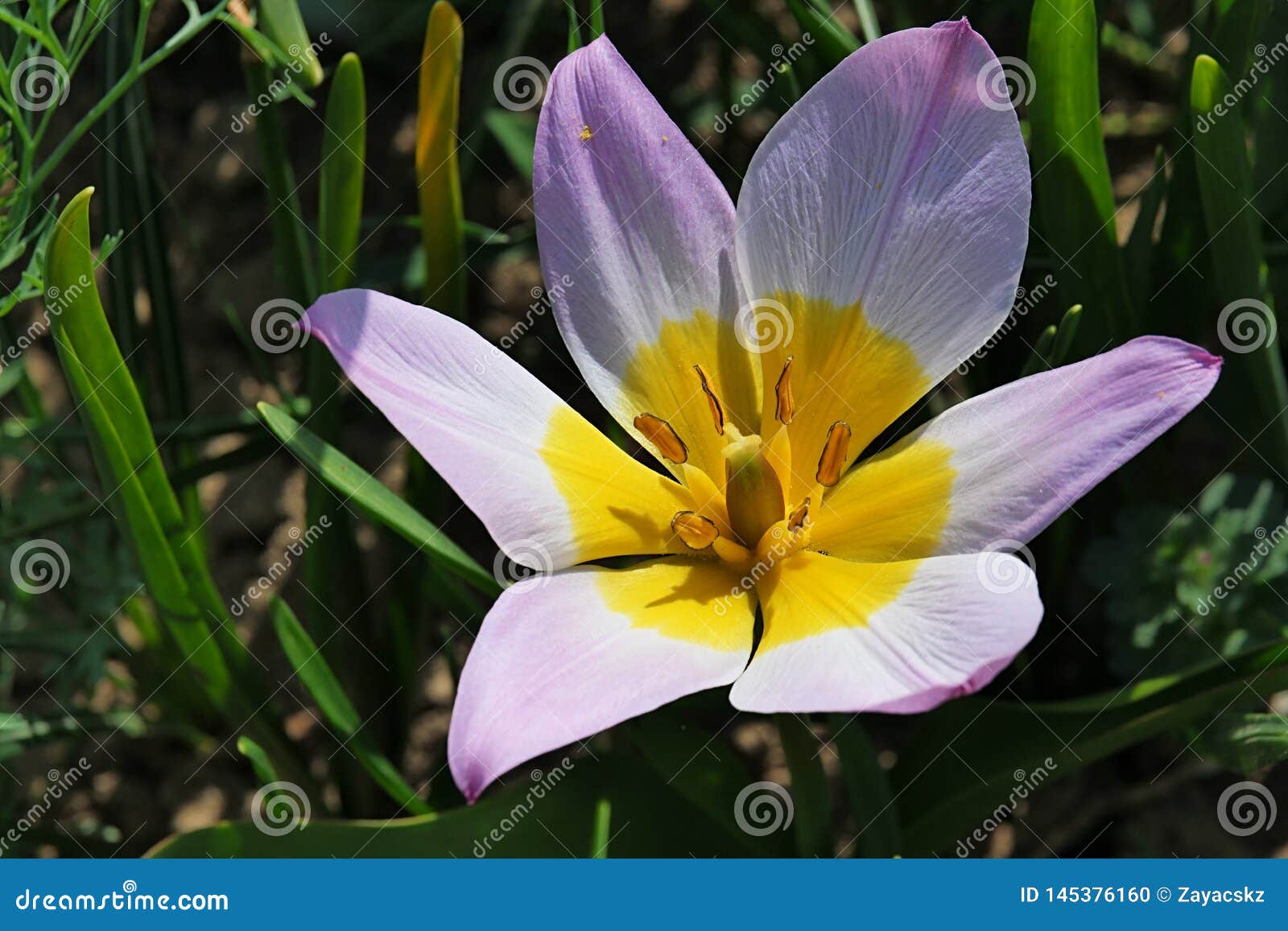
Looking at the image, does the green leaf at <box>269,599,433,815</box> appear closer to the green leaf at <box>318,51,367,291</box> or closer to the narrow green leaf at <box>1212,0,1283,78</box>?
the green leaf at <box>318,51,367,291</box>

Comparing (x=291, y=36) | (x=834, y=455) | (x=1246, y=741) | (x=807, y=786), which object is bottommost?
(x=1246, y=741)

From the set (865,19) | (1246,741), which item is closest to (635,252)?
(865,19)

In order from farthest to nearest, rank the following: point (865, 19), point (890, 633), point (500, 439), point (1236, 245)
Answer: point (865, 19)
point (1236, 245)
point (500, 439)
point (890, 633)

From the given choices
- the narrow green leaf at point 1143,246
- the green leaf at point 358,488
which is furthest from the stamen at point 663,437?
the narrow green leaf at point 1143,246

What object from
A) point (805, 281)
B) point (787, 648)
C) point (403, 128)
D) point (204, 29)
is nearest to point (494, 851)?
point (787, 648)

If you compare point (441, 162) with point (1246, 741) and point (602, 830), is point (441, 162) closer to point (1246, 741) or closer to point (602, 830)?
point (602, 830)

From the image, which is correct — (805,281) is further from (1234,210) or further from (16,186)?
(16,186)
